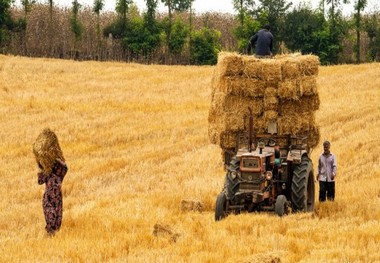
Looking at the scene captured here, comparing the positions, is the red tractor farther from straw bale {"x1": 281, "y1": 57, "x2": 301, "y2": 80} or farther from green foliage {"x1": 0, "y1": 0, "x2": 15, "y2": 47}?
green foliage {"x1": 0, "y1": 0, "x2": 15, "y2": 47}

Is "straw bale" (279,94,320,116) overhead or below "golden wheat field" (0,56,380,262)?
overhead

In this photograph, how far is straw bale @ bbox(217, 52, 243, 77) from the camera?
15.3 m

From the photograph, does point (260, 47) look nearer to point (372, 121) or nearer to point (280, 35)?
point (372, 121)

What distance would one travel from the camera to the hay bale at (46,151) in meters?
12.1

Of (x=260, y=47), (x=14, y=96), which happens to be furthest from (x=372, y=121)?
(x=14, y=96)

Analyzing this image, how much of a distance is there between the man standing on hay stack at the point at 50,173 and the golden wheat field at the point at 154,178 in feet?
1.07

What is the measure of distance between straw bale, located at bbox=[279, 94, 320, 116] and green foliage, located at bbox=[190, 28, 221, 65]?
5702cm

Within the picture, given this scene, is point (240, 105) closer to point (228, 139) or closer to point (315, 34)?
point (228, 139)

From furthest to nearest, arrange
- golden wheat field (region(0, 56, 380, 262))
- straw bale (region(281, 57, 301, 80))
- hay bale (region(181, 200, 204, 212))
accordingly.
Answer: straw bale (region(281, 57, 301, 80))
hay bale (region(181, 200, 204, 212))
golden wheat field (region(0, 56, 380, 262))

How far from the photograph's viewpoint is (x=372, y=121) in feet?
86.3

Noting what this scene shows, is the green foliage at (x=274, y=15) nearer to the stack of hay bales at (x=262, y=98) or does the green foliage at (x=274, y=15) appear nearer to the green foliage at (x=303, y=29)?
the green foliage at (x=303, y=29)

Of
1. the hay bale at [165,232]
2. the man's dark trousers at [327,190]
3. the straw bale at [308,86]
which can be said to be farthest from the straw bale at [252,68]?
the hay bale at [165,232]

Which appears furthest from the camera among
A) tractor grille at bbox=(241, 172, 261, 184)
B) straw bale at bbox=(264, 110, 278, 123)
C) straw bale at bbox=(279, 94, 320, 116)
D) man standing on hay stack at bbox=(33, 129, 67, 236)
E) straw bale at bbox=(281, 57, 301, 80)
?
straw bale at bbox=(281, 57, 301, 80)

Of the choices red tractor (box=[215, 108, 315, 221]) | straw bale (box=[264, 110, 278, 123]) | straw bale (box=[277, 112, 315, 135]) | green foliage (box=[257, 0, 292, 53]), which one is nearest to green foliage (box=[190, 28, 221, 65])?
green foliage (box=[257, 0, 292, 53])
